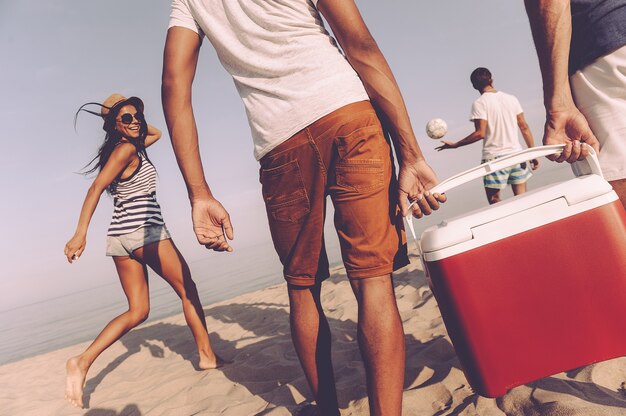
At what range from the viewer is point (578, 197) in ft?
3.65

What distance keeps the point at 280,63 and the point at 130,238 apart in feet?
6.98

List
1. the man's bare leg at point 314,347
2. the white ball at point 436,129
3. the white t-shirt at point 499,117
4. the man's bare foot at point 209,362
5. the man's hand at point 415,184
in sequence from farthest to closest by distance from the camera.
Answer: the white ball at point 436,129 < the white t-shirt at point 499,117 < the man's bare foot at point 209,362 < the man's bare leg at point 314,347 < the man's hand at point 415,184

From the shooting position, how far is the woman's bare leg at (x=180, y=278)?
3.03m

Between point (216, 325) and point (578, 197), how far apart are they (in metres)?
4.59

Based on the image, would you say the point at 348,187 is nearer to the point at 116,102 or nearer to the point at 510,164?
the point at 510,164

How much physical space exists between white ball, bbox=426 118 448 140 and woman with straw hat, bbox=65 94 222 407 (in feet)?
11.6

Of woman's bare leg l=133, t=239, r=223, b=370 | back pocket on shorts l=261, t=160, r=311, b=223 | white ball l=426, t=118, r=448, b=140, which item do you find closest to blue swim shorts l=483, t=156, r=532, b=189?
white ball l=426, t=118, r=448, b=140

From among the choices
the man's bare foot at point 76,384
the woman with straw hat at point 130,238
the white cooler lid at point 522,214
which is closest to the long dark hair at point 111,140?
the woman with straw hat at point 130,238

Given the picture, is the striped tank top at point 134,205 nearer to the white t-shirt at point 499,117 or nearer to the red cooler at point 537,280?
the red cooler at point 537,280

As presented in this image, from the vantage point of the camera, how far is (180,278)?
310 cm

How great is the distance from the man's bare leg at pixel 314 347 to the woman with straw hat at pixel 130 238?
1765 mm

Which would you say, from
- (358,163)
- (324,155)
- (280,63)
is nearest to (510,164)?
(358,163)

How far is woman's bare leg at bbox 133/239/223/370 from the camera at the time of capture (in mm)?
3031

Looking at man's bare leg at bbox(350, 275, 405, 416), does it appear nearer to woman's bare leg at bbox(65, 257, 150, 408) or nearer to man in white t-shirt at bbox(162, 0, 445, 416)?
man in white t-shirt at bbox(162, 0, 445, 416)
